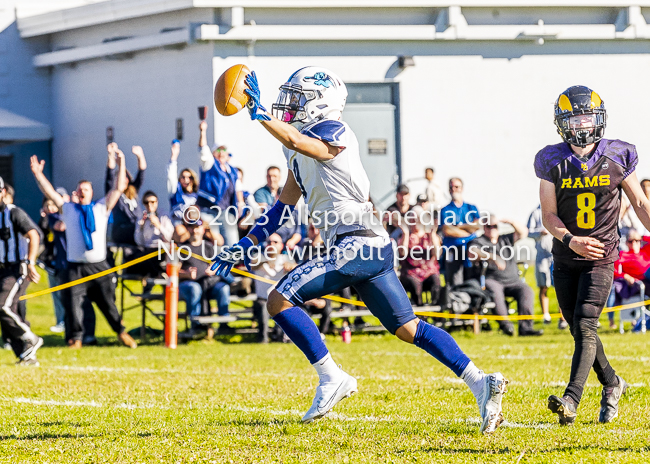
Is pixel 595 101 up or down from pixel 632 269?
up

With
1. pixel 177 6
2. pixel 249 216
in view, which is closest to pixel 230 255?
pixel 249 216

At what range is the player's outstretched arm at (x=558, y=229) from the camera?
20.1 ft

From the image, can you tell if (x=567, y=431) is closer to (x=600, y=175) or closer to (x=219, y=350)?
(x=600, y=175)

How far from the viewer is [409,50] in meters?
20.0

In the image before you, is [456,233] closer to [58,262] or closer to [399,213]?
[399,213]

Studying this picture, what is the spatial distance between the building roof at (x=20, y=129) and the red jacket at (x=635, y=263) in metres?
13.0

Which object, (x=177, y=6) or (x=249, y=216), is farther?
(x=177, y=6)

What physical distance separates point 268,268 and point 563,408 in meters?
7.53

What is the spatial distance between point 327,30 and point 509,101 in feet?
12.8

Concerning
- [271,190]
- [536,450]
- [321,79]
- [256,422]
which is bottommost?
[256,422]

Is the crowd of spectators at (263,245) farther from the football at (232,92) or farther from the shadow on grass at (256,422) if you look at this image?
the football at (232,92)

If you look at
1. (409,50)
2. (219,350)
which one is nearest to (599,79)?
(409,50)

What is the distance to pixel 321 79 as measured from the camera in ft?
20.0

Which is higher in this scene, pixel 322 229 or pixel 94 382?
pixel 322 229
